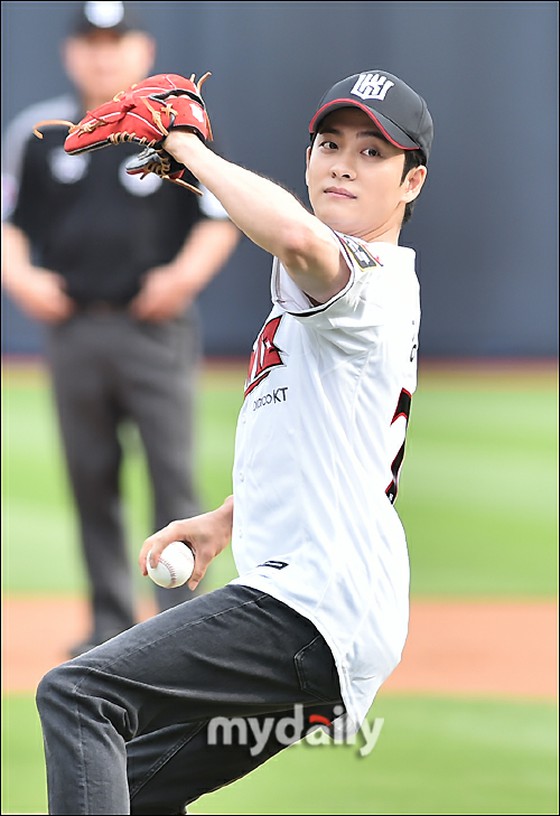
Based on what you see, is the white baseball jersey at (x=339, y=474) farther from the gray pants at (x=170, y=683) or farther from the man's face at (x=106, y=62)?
the man's face at (x=106, y=62)

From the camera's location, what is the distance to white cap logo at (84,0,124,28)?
566cm

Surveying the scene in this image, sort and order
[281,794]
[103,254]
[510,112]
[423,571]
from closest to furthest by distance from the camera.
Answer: [281,794] < [103,254] < [423,571] < [510,112]

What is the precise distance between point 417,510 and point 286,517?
315 inches

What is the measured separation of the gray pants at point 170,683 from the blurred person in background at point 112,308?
119 inches

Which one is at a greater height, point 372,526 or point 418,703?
point 372,526

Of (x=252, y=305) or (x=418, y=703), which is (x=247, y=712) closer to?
(x=418, y=703)

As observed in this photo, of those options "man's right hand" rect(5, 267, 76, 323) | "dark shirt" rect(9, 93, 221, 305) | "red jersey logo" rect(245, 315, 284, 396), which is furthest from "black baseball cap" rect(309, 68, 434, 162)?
"man's right hand" rect(5, 267, 76, 323)

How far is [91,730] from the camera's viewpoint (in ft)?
7.19

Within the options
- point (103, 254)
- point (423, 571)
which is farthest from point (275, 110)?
point (103, 254)

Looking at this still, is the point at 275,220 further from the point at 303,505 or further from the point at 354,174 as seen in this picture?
the point at 303,505

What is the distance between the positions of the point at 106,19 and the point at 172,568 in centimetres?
374

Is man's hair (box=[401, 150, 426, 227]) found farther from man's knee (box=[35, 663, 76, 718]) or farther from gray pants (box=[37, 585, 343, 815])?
man's knee (box=[35, 663, 76, 718])

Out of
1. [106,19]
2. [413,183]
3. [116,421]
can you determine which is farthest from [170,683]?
[106,19]

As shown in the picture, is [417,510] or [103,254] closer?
[103,254]
